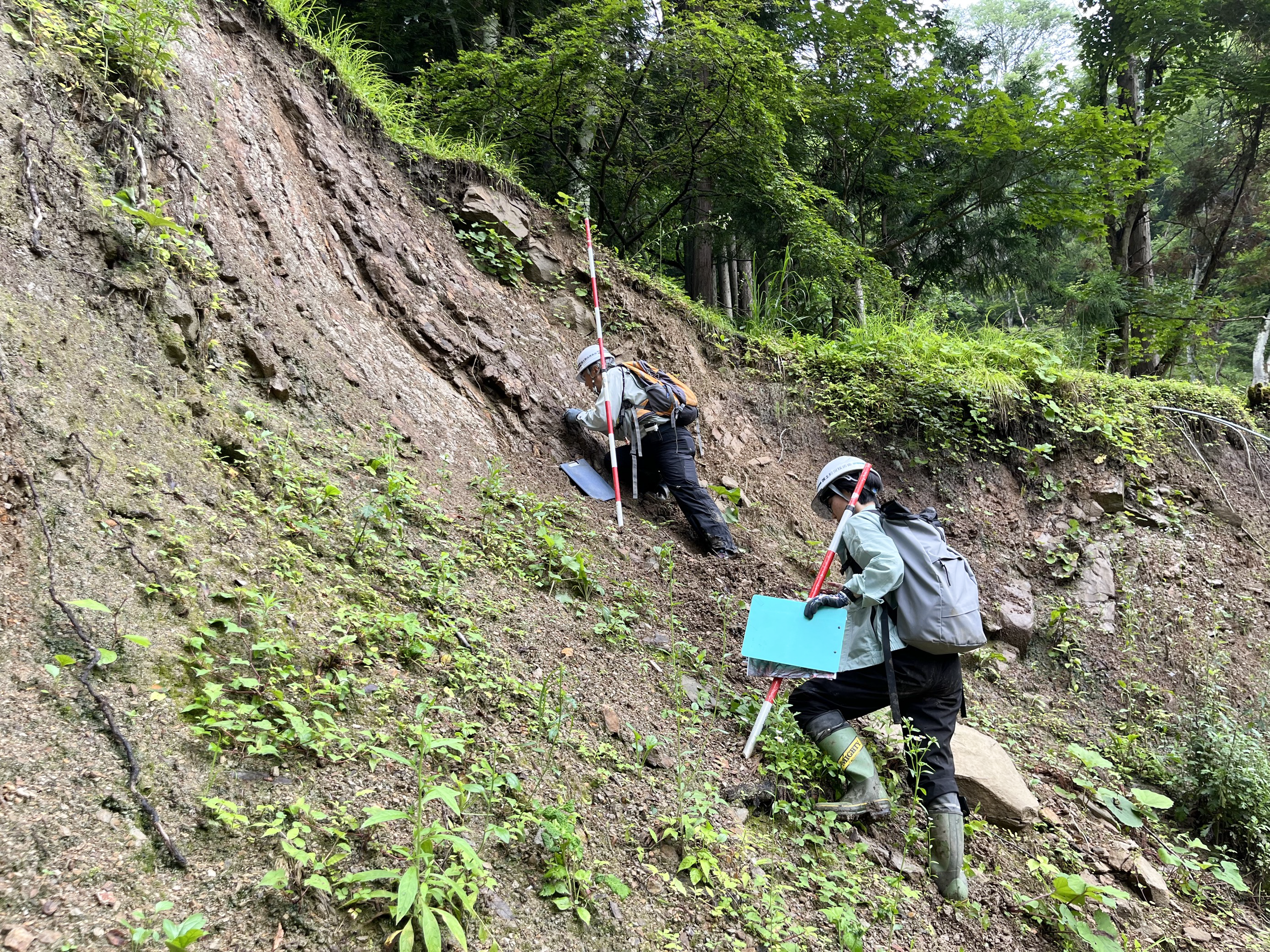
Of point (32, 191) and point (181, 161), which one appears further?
point (181, 161)

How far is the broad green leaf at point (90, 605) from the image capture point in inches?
91.7

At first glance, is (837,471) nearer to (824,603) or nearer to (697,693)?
(824,603)

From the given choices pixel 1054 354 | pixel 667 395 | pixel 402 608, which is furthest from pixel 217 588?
pixel 1054 354

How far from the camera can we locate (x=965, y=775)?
4531mm

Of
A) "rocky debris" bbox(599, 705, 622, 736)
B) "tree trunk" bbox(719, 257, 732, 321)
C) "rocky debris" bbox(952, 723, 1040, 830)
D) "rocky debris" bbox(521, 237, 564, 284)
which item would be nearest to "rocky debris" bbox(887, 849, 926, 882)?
"rocky debris" bbox(952, 723, 1040, 830)

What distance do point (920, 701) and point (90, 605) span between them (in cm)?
386

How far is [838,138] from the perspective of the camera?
10.1m

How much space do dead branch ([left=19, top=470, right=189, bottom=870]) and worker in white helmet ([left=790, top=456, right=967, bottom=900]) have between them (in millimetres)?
3024

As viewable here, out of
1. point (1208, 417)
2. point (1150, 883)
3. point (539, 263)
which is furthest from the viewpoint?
point (1208, 417)

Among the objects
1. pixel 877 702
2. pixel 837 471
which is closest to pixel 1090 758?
pixel 877 702

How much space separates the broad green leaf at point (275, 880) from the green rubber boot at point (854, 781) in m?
2.70

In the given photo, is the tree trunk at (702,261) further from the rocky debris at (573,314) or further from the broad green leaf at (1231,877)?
the broad green leaf at (1231,877)

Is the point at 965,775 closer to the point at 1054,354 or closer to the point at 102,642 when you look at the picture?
the point at 102,642

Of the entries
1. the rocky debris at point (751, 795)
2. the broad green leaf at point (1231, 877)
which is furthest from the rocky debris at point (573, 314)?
the broad green leaf at point (1231, 877)
